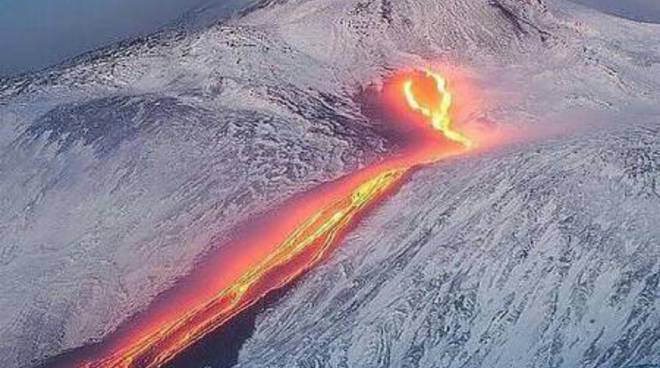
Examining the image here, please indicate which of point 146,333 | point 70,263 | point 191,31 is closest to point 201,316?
point 146,333

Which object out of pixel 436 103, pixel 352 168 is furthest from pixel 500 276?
pixel 436 103

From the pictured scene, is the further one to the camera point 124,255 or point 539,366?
point 124,255

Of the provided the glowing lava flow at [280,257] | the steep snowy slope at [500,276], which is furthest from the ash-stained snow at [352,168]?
the glowing lava flow at [280,257]

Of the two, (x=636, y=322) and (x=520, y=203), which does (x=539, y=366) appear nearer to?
(x=636, y=322)

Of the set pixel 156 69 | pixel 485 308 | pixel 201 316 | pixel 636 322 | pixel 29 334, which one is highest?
pixel 156 69

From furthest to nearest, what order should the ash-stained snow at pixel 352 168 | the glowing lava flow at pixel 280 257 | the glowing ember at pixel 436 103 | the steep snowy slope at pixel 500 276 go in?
the glowing ember at pixel 436 103 < the glowing lava flow at pixel 280 257 < the ash-stained snow at pixel 352 168 < the steep snowy slope at pixel 500 276

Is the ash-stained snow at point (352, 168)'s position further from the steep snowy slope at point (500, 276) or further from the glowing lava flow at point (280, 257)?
the glowing lava flow at point (280, 257)

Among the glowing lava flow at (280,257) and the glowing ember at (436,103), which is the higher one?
the glowing ember at (436,103)

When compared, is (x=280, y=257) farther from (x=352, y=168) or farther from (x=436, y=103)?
(x=436, y=103)
